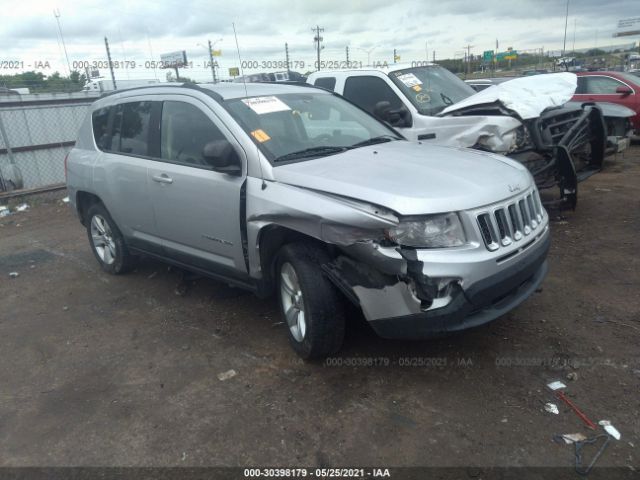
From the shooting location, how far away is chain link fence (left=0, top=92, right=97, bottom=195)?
32.8 feet

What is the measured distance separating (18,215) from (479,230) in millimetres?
8413

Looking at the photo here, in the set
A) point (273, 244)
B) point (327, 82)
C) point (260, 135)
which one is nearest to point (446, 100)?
point (327, 82)

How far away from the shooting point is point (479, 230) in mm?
2949

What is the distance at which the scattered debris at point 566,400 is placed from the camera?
278cm

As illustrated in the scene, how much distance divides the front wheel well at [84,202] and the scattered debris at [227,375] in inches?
111

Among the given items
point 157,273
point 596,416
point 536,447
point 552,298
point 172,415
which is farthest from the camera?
point 157,273

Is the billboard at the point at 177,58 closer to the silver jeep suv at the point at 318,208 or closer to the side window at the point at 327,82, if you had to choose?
the side window at the point at 327,82

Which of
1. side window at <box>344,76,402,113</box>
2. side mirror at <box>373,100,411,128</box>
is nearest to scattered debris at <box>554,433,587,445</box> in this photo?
side mirror at <box>373,100,411,128</box>

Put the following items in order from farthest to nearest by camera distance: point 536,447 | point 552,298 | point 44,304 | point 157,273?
point 157,273, point 44,304, point 552,298, point 536,447

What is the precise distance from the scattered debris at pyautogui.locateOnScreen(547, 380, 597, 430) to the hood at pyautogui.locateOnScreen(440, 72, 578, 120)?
130 inches

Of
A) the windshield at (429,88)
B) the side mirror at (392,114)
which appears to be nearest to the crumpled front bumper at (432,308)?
the side mirror at (392,114)

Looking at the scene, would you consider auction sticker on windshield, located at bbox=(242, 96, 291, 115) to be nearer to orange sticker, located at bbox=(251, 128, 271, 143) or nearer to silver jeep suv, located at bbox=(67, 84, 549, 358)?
silver jeep suv, located at bbox=(67, 84, 549, 358)

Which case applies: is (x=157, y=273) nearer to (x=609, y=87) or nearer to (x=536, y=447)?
(x=536, y=447)

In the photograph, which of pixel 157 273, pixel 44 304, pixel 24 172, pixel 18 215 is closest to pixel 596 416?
pixel 157 273
